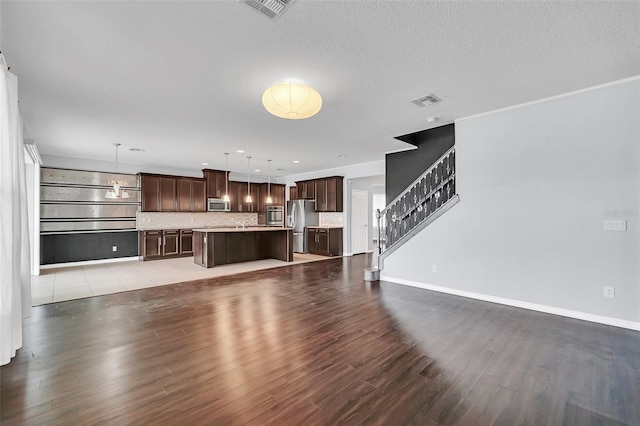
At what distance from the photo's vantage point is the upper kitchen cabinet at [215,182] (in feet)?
29.9

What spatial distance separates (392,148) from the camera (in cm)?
611

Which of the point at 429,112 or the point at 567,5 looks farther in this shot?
the point at 429,112

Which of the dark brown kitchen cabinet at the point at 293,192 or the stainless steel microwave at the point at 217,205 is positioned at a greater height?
the dark brown kitchen cabinet at the point at 293,192

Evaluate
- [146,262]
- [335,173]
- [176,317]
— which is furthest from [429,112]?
A: [146,262]

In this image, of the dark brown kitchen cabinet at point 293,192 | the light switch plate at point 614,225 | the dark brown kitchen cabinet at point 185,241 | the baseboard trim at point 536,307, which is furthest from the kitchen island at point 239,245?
the light switch plate at point 614,225

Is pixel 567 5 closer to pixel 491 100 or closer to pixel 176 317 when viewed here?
pixel 491 100

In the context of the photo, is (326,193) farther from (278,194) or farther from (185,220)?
(185,220)

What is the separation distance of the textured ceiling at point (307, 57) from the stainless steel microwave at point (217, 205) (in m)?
4.81

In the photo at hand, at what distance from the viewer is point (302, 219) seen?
929 centimetres

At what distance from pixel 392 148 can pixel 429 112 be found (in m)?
2.06

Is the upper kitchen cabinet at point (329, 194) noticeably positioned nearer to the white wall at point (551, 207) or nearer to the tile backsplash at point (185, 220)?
the tile backsplash at point (185, 220)

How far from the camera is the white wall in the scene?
10.3 feet

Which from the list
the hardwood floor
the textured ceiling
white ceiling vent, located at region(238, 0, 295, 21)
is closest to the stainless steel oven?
the textured ceiling

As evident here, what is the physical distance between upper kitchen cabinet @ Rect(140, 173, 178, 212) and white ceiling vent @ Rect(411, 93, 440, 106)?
24.7 ft
